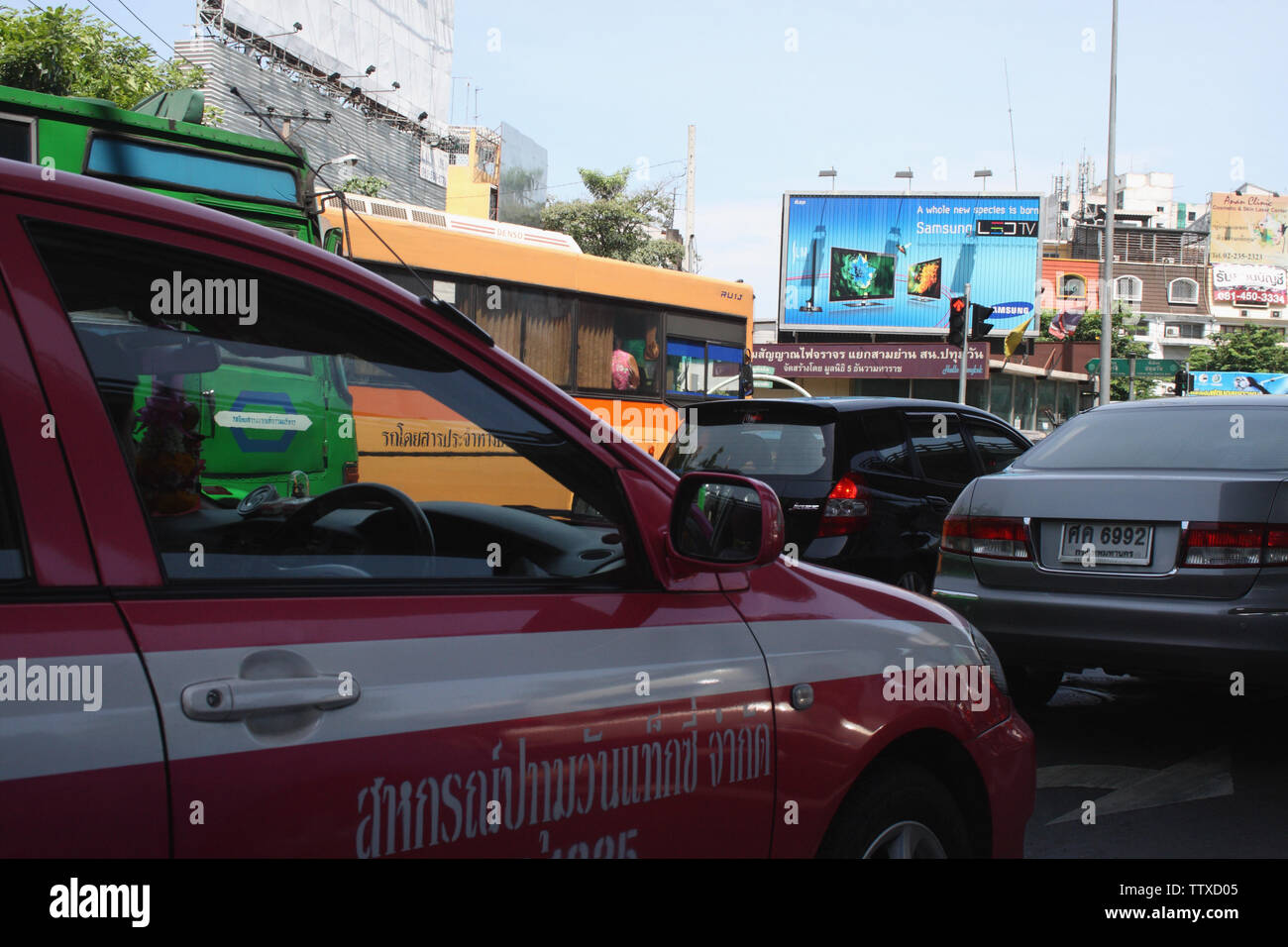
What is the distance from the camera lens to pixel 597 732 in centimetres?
179

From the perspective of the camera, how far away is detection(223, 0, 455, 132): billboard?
45375 mm

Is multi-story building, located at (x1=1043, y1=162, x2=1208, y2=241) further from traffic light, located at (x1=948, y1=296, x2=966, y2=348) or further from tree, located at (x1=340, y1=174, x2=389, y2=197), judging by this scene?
traffic light, located at (x1=948, y1=296, x2=966, y2=348)

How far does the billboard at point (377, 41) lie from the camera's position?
45.4 m

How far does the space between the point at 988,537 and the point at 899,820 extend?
291 cm

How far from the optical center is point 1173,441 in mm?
5117

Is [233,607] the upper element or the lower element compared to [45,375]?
lower

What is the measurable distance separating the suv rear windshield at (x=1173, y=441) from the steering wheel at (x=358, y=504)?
12.6ft

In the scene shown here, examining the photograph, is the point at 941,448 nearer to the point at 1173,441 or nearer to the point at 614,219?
the point at 1173,441

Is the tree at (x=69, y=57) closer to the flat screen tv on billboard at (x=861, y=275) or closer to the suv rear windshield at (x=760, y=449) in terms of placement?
the suv rear windshield at (x=760, y=449)

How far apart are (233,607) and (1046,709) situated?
5.11 metres

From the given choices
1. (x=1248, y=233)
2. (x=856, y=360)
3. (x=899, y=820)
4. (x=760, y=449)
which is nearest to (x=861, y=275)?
(x=856, y=360)

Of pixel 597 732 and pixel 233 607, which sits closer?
pixel 233 607
